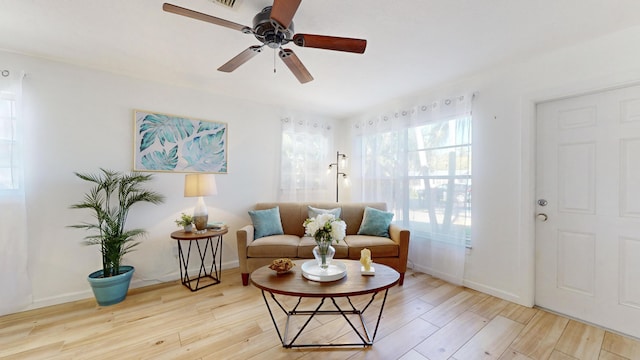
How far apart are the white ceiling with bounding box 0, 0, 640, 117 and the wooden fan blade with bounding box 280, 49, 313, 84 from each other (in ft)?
0.94

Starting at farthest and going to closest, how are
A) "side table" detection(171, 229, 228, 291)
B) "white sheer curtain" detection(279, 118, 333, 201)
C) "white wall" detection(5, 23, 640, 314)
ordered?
"white sheer curtain" detection(279, 118, 333, 201) < "side table" detection(171, 229, 228, 291) < "white wall" detection(5, 23, 640, 314)

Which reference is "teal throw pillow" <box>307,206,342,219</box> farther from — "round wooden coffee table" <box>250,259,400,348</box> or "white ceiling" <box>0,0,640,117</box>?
"white ceiling" <box>0,0,640,117</box>

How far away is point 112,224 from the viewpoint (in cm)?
250

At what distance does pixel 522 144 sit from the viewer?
2424mm

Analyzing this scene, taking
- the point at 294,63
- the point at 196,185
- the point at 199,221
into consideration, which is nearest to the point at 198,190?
the point at 196,185

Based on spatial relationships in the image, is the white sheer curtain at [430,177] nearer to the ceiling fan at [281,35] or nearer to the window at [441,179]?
the window at [441,179]

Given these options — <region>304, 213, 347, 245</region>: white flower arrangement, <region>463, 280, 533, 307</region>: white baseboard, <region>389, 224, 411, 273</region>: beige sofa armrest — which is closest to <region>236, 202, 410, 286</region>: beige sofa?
<region>389, 224, 411, 273</region>: beige sofa armrest

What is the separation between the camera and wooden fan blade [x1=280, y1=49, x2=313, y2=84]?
68.9 inches

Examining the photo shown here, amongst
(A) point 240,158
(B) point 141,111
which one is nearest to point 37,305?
(B) point 141,111

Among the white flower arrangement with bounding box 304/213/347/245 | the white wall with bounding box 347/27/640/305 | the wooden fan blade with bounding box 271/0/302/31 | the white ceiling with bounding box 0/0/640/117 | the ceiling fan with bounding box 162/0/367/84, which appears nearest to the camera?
the wooden fan blade with bounding box 271/0/302/31


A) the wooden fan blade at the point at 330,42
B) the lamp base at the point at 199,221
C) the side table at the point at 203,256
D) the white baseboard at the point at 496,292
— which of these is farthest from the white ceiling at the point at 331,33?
the white baseboard at the point at 496,292

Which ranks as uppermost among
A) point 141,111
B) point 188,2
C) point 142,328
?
point 188,2

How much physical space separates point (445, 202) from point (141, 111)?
3.75 metres

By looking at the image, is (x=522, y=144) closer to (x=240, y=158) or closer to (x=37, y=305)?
(x=240, y=158)
